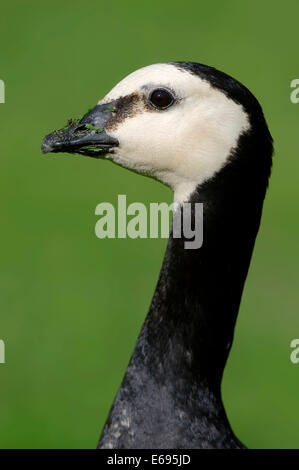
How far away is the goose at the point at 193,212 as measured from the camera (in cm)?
333

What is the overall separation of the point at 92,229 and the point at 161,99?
5.07m

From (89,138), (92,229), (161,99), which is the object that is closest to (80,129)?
(89,138)

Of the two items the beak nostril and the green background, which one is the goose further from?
the green background

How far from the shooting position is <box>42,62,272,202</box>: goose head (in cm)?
332

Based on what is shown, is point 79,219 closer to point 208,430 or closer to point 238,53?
point 238,53

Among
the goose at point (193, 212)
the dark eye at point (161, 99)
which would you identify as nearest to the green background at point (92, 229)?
the goose at point (193, 212)

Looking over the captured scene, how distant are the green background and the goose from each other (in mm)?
2850

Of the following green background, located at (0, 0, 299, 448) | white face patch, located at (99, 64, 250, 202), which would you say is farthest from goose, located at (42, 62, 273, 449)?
green background, located at (0, 0, 299, 448)

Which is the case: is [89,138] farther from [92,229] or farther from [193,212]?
[92,229]

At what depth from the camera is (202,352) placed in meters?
3.48

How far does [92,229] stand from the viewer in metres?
8.44
